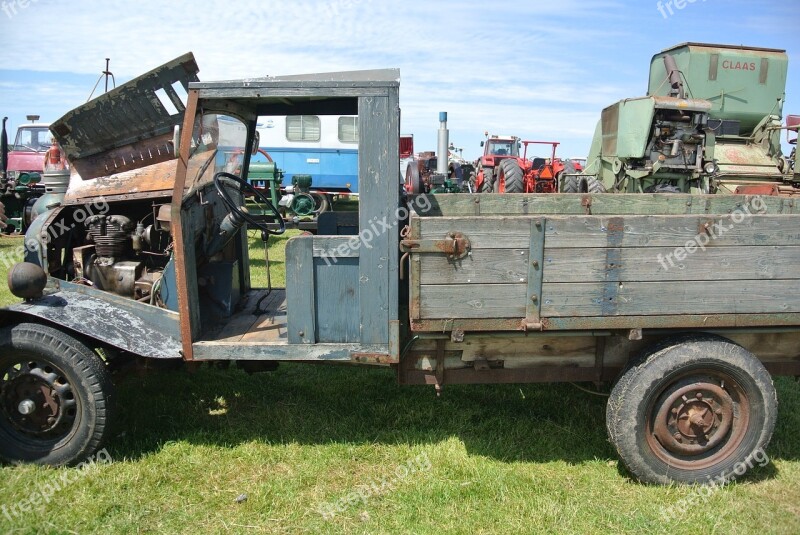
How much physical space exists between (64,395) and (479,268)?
2.40 meters

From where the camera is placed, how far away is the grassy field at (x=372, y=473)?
8.99 ft

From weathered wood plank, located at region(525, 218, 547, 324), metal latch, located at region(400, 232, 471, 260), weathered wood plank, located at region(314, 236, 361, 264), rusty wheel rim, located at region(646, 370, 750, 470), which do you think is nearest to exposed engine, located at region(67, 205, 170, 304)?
weathered wood plank, located at region(314, 236, 361, 264)

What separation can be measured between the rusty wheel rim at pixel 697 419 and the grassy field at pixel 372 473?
208 millimetres

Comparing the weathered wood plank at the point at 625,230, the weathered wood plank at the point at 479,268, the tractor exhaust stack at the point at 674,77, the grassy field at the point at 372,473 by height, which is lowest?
the grassy field at the point at 372,473

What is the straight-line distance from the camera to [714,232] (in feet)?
9.04

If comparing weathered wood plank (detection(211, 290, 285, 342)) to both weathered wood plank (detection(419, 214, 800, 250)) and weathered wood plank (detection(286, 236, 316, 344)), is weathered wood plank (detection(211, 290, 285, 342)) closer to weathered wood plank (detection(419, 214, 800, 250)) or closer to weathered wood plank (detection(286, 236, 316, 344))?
weathered wood plank (detection(286, 236, 316, 344))

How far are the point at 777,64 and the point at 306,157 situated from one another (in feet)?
38.9

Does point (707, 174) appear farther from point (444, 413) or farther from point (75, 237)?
point (75, 237)

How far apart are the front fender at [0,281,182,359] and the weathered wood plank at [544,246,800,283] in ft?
5.47

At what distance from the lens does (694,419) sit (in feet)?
9.67

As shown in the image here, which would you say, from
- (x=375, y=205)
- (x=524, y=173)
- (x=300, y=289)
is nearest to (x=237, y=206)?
(x=300, y=289)

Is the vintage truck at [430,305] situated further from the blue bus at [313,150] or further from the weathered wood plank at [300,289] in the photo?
the blue bus at [313,150]

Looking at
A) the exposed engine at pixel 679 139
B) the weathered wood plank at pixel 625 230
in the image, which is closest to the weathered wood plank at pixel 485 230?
the weathered wood plank at pixel 625 230

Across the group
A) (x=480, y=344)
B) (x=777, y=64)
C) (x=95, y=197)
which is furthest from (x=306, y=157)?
(x=480, y=344)
